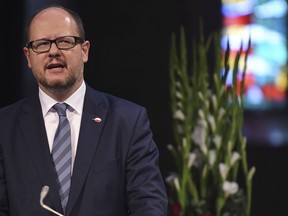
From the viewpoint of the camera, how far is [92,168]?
2029mm

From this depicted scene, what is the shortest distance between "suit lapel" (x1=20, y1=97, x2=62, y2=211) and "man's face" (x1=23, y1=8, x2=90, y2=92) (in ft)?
0.38

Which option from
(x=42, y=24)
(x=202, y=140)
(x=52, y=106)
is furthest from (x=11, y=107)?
(x=202, y=140)

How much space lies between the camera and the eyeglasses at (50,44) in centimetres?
199

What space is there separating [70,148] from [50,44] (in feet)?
0.93

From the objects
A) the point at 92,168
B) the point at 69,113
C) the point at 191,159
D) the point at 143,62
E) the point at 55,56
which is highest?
the point at 55,56

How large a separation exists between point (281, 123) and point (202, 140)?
264 centimetres

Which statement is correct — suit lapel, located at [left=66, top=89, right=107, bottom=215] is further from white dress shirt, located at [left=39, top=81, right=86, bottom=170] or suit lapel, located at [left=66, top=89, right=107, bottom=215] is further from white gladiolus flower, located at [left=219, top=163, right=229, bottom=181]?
white gladiolus flower, located at [left=219, top=163, right=229, bottom=181]

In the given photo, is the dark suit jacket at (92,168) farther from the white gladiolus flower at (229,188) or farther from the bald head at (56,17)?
the white gladiolus flower at (229,188)

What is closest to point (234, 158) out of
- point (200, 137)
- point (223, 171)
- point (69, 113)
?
point (223, 171)

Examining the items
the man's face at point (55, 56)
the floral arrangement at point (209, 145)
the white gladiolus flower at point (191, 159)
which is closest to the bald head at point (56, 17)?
the man's face at point (55, 56)

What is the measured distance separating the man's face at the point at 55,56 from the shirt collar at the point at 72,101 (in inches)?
2.9

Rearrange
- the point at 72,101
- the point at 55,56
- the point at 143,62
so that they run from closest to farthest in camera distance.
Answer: the point at 55,56 < the point at 72,101 < the point at 143,62

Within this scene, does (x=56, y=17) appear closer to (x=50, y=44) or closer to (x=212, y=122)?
(x=50, y=44)

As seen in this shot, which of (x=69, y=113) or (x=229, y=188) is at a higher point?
(x=69, y=113)
